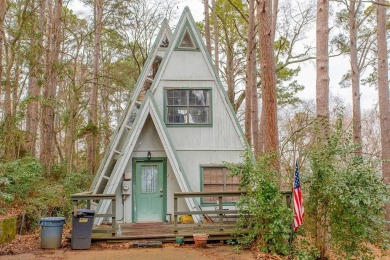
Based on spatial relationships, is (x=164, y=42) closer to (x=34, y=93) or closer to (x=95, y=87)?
(x=95, y=87)

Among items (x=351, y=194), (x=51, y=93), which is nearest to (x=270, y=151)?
(x=351, y=194)

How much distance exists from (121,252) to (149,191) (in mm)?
3302

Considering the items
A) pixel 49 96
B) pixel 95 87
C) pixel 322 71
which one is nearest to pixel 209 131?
pixel 322 71

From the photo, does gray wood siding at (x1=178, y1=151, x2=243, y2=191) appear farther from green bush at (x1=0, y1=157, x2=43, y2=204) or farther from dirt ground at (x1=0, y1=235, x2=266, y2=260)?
green bush at (x1=0, y1=157, x2=43, y2=204)

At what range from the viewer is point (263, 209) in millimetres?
7719

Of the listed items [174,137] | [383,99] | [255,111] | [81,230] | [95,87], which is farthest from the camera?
[95,87]

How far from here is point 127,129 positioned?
11656 millimetres

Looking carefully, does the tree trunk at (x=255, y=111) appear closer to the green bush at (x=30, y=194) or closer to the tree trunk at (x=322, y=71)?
the tree trunk at (x=322, y=71)

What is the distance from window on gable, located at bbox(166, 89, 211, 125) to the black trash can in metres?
4.27

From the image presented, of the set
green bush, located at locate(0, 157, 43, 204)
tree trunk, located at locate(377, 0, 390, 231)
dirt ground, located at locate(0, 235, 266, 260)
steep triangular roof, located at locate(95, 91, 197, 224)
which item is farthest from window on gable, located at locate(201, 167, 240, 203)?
tree trunk, located at locate(377, 0, 390, 231)

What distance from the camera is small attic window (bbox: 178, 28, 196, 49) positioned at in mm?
11633

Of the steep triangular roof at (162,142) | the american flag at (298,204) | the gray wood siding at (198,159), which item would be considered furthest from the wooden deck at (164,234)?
the american flag at (298,204)

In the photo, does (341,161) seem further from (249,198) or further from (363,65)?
(363,65)

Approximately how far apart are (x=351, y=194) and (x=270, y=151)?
7.22ft
